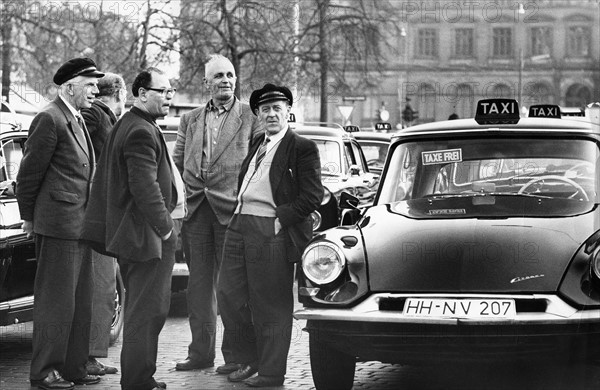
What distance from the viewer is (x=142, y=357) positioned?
6949 mm

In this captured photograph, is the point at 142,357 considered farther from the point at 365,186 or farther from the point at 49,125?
the point at 365,186

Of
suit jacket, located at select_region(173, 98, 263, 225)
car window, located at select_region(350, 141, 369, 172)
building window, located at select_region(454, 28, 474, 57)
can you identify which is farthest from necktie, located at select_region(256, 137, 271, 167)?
building window, located at select_region(454, 28, 474, 57)

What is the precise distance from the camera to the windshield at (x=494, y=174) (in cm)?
715

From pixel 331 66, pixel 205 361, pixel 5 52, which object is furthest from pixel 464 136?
pixel 331 66

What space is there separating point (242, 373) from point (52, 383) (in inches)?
47.1

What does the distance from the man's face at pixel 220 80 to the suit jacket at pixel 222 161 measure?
0.38 ft

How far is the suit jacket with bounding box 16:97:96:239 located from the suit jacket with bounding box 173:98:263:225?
3.06 feet

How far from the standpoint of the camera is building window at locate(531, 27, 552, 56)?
77.2 m

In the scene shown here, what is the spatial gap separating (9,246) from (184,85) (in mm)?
21649

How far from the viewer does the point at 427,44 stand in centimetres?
8156

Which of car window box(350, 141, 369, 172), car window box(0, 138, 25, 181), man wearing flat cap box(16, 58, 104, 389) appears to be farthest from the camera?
car window box(350, 141, 369, 172)

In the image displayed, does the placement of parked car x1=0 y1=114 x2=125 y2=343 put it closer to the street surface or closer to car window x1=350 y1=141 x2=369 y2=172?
the street surface

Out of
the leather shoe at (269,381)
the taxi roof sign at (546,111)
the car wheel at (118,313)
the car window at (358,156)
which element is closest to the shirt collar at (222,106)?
A: the car wheel at (118,313)

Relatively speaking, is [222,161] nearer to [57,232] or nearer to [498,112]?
[57,232]
